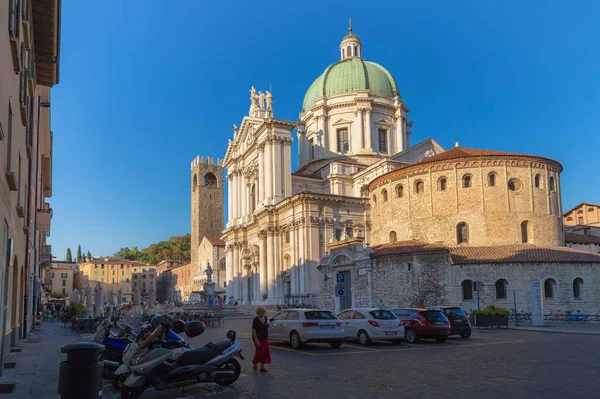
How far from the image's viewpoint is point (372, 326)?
719 inches

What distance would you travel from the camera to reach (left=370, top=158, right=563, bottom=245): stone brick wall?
128 ft

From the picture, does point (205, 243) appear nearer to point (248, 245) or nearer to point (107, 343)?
point (248, 245)

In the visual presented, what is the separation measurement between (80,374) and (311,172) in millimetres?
60257

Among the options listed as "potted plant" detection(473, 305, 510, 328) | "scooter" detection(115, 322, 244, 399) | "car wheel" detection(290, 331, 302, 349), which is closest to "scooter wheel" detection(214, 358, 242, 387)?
"scooter" detection(115, 322, 244, 399)

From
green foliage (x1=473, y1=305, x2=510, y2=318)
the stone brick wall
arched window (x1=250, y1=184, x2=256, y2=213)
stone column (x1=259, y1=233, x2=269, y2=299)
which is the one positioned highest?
arched window (x1=250, y1=184, x2=256, y2=213)

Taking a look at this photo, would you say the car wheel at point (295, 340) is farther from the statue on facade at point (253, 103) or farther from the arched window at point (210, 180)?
the arched window at point (210, 180)

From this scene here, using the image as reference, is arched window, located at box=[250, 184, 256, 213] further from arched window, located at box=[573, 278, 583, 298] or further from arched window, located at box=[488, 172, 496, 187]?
arched window, located at box=[573, 278, 583, 298]

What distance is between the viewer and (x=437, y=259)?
34188 mm

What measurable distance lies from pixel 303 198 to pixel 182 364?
43.4 meters

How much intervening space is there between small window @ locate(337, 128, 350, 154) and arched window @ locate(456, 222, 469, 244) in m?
28.0

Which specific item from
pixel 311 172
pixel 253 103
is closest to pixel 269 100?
pixel 253 103

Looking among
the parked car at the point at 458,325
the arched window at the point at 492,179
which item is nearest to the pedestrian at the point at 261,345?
the parked car at the point at 458,325

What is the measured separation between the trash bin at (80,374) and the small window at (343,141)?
6054 cm

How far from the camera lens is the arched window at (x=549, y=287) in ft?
111
